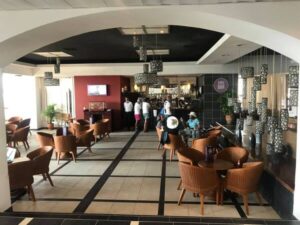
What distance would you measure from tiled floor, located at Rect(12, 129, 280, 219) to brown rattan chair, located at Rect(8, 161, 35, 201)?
1.17 ft

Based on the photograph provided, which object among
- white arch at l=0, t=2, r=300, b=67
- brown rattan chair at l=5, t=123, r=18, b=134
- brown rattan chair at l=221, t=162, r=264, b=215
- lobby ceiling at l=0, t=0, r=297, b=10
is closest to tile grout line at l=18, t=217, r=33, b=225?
white arch at l=0, t=2, r=300, b=67

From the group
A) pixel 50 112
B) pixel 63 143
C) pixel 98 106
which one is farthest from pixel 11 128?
pixel 98 106

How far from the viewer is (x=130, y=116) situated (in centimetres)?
1301

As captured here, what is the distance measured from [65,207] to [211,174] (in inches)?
95.4

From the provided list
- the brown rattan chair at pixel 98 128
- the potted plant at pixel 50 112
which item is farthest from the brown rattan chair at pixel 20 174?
the potted plant at pixel 50 112

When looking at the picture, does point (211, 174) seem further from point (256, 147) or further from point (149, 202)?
point (256, 147)

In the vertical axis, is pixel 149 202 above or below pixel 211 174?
below

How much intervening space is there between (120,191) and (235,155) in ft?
7.45

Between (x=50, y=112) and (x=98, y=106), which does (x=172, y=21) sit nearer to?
(x=98, y=106)

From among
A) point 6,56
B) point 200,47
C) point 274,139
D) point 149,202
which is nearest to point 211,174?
point 149,202

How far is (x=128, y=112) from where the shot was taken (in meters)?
12.8

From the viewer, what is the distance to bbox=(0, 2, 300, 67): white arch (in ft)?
9.71

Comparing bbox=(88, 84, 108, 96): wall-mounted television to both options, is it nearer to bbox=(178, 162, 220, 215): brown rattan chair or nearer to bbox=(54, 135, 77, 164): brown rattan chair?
bbox=(54, 135, 77, 164): brown rattan chair

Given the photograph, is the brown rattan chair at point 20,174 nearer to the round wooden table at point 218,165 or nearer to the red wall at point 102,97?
the round wooden table at point 218,165
